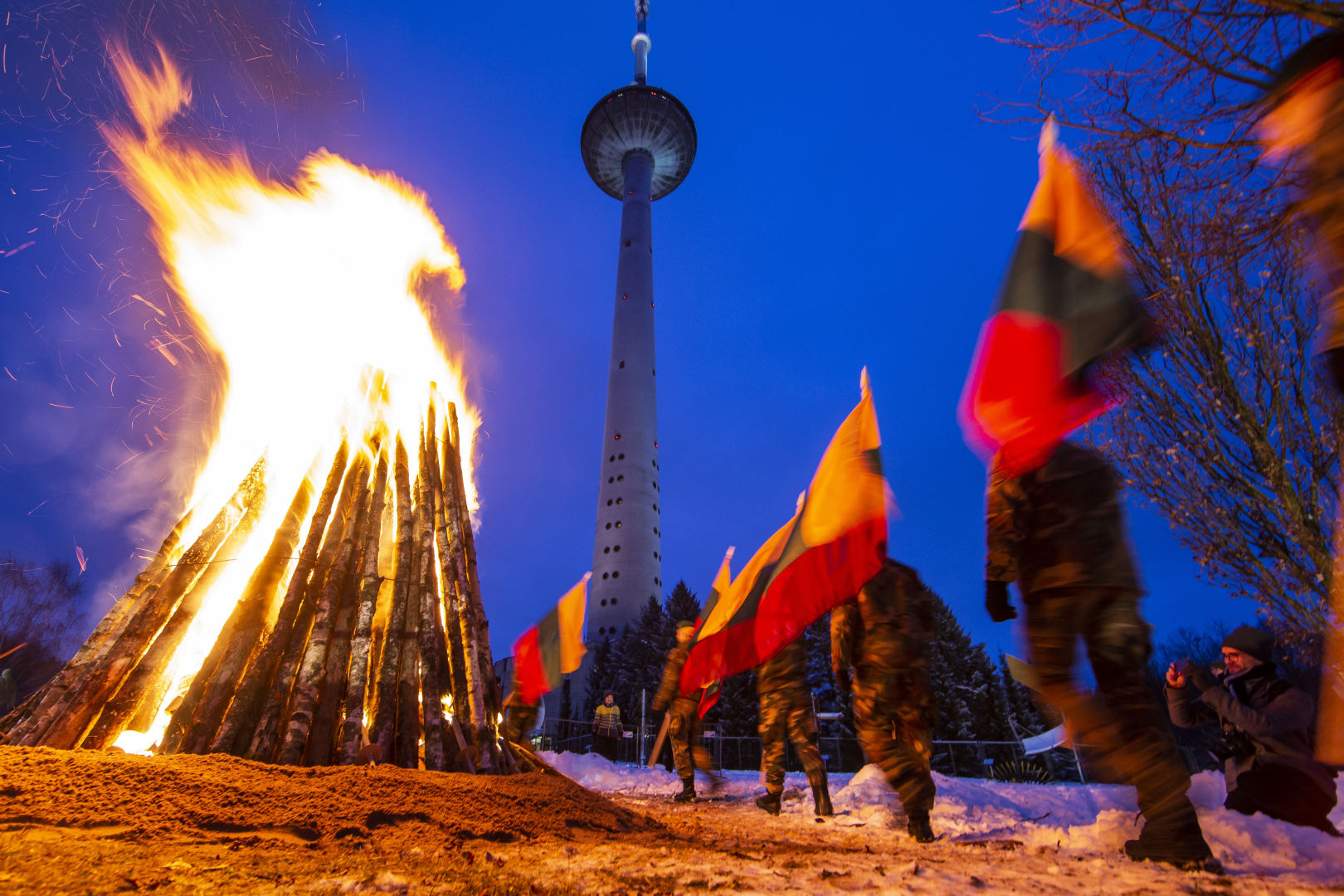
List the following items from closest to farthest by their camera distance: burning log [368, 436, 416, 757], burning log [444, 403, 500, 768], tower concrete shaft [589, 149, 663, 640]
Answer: burning log [368, 436, 416, 757], burning log [444, 403, 500, 768], tower concrete shaft [589, 149, 663, 640]

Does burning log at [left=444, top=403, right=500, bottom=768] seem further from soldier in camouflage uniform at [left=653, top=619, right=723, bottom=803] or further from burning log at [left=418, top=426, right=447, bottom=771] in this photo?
soldier in camouflage uniform at [left=653, top=619, right=723, bottom=803]

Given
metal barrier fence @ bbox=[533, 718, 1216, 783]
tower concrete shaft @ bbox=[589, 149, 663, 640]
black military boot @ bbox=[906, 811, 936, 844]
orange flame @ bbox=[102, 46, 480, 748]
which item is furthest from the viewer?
tower concrete shaft @ bbox=[589, 149, 663, 640]

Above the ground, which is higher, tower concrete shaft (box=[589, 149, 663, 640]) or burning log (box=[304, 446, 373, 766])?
tower concrete shaft (box=[589, 149, 663, 640])

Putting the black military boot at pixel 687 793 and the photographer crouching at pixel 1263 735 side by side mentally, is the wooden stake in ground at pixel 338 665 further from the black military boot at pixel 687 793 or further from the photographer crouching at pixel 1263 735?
the photographer crouching at pixel 1263 735

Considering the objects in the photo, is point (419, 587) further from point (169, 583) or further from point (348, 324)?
point (348, 324)

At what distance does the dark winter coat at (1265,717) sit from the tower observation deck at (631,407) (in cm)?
3345

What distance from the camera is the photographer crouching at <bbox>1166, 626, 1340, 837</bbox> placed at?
359 centimetres

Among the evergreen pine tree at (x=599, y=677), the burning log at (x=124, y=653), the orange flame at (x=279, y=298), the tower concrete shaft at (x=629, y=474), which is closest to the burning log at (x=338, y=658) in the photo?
the orange flame at (x=279, y=298)

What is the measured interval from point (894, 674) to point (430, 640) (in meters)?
3.79

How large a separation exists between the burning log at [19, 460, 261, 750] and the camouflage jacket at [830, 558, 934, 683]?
16.8 feet

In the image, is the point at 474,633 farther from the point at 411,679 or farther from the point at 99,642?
the point at 99,642

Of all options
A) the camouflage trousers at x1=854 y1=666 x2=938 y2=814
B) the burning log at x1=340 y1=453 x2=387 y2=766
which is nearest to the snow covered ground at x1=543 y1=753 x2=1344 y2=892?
the camouflage trousers at x1=854 y1=666 x2=938 y2=814

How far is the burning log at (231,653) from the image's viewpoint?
3.98m

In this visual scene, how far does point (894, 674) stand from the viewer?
430cm
